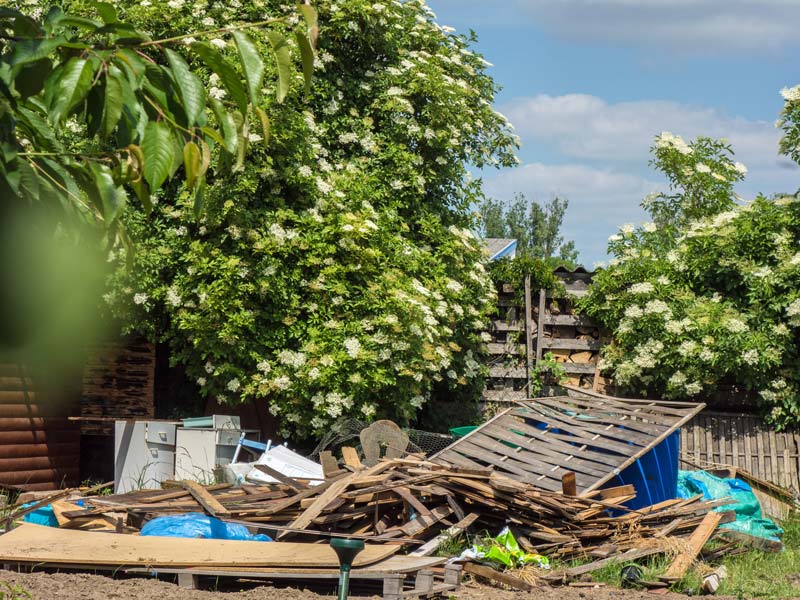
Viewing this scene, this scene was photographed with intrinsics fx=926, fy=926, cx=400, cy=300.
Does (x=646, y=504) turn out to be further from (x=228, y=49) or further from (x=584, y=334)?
(x=228, y=49)

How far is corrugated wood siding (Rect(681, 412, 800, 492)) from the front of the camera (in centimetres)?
1038

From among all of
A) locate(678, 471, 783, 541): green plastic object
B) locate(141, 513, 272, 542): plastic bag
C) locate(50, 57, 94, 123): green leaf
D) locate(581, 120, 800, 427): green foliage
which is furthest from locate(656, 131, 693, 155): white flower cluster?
locate(50, 57, 94, 123): green leaf

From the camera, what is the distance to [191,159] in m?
1.90

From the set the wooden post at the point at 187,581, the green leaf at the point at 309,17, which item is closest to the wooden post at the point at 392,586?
the wooden post at the point at 187,581

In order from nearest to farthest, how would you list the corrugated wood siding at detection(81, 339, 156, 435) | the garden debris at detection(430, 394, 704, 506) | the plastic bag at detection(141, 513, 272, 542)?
the plastic bag at detection(141, 513, 272, 542) < the garden debris at detection(430, 394, 704, 506) < the corrugated wood siding at detection(81, 339, 156, 435)

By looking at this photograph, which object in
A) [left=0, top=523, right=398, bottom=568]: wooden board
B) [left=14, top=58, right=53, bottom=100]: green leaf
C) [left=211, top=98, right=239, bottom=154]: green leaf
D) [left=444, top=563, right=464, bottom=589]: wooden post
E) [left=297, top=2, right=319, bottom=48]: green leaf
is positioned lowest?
[left=444, top=563, right=464, bottom=589]: wooden post

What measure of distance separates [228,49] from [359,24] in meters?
1.99

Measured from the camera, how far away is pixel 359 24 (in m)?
10.8

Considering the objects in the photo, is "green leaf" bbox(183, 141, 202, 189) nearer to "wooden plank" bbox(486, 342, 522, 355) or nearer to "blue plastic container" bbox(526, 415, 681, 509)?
"blue plastic container" bbox(526, 415, 681, 509)

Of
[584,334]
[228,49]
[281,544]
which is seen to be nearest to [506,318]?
[584,334]

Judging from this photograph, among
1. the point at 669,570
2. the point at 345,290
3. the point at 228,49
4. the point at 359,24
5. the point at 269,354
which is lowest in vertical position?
the point at 669,570

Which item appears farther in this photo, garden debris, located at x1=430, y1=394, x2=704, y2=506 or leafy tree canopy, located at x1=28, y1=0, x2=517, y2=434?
leafy tree canopy, located at x1=28, y1=0, x2=517, y2=434

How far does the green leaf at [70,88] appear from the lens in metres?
1.68

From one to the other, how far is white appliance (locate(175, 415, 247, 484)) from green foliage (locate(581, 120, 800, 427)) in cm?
475
